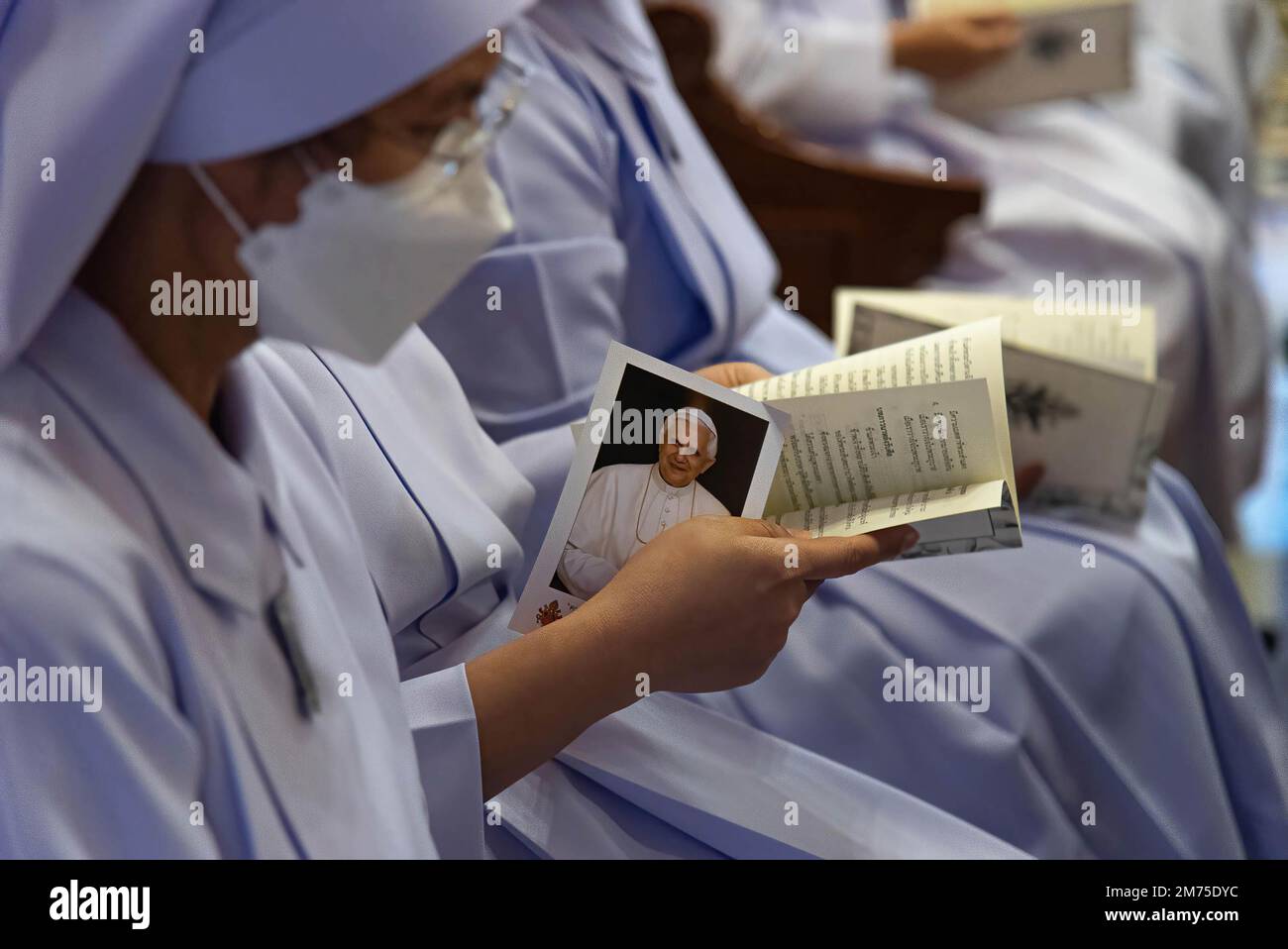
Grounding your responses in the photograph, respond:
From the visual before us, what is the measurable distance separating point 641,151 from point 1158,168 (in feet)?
4.77

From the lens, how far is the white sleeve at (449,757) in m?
0.89

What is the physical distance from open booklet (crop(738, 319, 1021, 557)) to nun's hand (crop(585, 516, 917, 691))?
0.03m

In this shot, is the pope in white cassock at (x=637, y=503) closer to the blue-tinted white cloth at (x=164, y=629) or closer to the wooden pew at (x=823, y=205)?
the blue-tinted white cloth at (x=164, y=629)

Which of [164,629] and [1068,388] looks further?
[1068,388]

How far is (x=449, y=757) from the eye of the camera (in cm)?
89

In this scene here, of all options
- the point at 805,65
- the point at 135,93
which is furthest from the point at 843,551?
the point at 805,65

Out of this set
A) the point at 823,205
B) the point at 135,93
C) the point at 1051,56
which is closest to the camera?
the point at 135,93

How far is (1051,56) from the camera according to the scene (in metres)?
2.23

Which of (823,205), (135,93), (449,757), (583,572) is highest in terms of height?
(823,205)

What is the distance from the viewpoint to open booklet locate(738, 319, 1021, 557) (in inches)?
36.5

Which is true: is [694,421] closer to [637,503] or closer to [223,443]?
[637,503]

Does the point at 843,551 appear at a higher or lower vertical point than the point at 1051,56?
lower

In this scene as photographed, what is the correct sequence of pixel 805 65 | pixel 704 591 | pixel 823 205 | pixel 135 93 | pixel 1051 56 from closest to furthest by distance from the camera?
pixel 135 93
pixel 704 591
pixel 823 205
pixel 805 65
pixel 1051 56

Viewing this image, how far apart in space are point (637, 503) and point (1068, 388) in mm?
511
